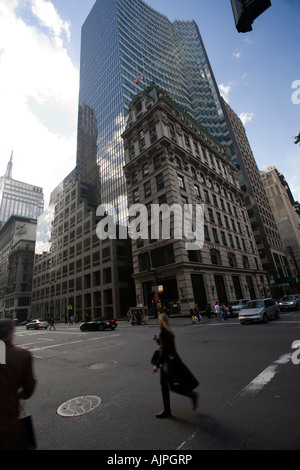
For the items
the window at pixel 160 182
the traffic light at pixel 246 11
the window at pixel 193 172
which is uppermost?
the window at pixel 193 172

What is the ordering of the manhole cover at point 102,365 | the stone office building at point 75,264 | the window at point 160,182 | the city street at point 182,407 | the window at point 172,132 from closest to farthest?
1. the city street at point 182,407
2. the manhole cover at point 102,365
3. the window at point 160,182
4. the window at point 172,132
5. the stone office building at point 75,264

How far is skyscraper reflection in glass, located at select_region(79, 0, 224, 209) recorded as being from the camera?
169 feet

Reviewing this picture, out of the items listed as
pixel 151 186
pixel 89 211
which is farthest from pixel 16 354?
pixel 89 211

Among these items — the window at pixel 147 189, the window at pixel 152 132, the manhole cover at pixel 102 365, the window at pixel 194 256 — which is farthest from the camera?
the window at pixel 152 132

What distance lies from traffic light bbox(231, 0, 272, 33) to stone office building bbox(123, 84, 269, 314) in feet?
65.6

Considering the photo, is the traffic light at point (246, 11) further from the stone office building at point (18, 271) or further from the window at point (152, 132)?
the stone office building at point (18, 271)

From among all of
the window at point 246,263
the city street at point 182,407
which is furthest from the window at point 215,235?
the city street at point 182,407

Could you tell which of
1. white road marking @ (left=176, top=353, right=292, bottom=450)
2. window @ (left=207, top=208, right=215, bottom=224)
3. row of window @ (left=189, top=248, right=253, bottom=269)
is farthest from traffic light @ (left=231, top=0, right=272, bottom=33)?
window @ (left=207, top=208, right=215, bottom=224)

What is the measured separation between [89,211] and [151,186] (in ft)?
90.3

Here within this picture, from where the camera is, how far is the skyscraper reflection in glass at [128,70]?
2023 inches

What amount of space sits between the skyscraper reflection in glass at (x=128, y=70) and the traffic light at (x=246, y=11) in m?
40.9

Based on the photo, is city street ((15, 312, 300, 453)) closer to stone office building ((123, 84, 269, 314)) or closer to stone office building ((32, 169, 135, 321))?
stone office building ((123, 84, 269, 314))

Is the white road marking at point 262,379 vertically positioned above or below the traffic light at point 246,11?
below
